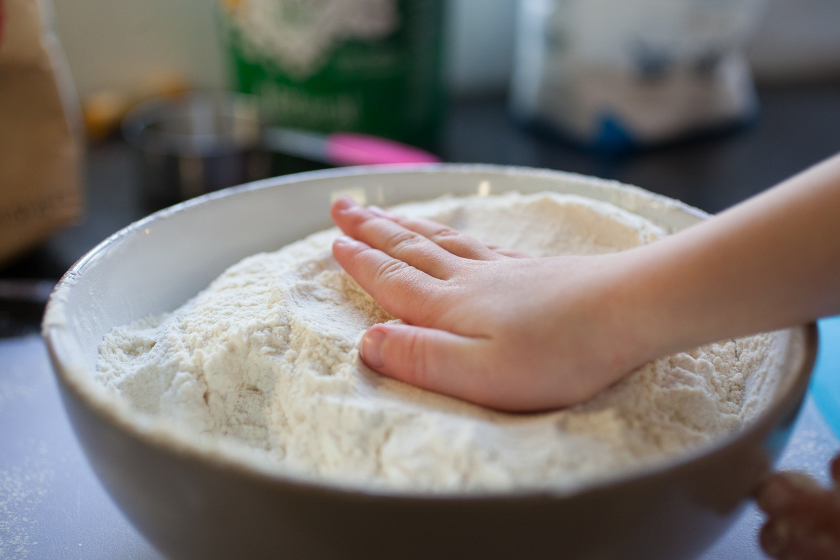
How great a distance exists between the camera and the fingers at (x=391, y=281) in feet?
1.33

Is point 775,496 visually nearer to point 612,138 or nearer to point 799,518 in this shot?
point 799,518

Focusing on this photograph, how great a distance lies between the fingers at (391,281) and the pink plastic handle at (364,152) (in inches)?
18.4

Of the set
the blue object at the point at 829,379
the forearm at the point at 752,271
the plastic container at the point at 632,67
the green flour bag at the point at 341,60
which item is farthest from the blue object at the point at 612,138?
the forearm at the point at 752,271

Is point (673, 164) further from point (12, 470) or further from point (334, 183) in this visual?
point (12, 470)

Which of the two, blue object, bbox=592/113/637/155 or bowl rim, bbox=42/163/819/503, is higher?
bowl rim, bbox=42/163/819/503

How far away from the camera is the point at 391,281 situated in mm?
426

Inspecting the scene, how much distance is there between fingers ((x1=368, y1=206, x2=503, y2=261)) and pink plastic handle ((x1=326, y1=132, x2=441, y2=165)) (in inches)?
16.9

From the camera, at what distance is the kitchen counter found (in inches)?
15.5

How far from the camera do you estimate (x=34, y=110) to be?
73 cm

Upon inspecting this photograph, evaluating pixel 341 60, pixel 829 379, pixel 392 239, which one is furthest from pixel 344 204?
pixel 341 60

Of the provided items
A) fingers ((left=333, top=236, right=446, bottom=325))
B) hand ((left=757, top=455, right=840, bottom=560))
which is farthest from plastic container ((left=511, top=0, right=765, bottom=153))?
hand ((left=757, top=455, right=840, bottom=560))

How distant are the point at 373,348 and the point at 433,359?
0.12 feet

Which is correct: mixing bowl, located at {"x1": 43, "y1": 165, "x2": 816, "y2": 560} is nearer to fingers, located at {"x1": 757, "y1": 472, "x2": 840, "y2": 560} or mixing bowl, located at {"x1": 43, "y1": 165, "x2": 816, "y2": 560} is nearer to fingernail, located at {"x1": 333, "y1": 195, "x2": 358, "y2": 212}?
fingers, located at {"x1": 757, "y1": 472, "x2": 840, "y2": 560}

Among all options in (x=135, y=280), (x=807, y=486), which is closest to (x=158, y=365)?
(x=135, y=280)
